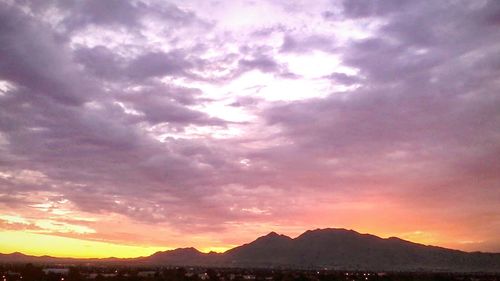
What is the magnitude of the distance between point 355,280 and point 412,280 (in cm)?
1329

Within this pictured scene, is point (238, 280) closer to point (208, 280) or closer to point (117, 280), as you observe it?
point (208, 280)

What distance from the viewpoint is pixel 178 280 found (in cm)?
10700

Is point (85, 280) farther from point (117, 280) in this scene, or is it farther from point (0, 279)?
point (0, 279)

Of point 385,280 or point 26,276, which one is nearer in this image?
point 26,276

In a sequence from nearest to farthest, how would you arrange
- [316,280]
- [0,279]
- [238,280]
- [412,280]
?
[0,279], [238,280], [316,280], [412,280]

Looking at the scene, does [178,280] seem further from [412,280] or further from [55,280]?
[412,280]

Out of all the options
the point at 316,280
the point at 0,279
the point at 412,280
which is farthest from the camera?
the point at 412,280

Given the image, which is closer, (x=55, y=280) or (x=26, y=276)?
(x=55, y=280)

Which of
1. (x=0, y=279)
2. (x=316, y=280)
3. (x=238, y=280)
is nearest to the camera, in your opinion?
(x=0, y=279)

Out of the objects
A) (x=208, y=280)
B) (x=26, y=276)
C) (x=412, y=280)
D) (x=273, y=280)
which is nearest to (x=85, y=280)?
(x=26, y=276)

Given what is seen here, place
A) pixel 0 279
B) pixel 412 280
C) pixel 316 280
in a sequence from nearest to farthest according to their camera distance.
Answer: pixel 0 279
pixel 316 280
pixel 412 280

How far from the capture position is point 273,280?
388 feet

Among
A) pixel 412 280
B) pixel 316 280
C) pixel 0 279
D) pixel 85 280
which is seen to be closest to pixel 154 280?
pixel 85 280

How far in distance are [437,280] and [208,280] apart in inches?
2103
